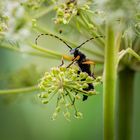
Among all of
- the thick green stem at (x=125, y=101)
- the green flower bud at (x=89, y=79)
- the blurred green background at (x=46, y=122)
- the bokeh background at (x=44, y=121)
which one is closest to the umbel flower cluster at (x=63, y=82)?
the green flower bud at (x=89, y=79)

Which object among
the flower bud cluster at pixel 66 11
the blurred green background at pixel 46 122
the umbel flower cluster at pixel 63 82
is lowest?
the blurred green background at pixel 46 122

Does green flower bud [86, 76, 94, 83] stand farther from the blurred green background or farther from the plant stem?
the blurred green background

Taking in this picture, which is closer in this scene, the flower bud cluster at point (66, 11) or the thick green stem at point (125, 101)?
the flower bud cluster at point (66, 11)

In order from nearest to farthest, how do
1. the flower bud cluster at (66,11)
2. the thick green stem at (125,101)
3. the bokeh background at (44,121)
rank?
the flower bud cluster at (66,11) < the thick green stem at (125,101) < the bokeh background at (44,121)

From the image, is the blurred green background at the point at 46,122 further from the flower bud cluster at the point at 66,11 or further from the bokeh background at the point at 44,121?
the flower bud cluster at the point at 66,11

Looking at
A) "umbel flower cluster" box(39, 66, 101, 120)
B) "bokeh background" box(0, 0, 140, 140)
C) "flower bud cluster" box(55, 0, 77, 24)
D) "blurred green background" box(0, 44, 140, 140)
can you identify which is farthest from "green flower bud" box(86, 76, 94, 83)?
"blurred green background" box(0, 44, 140, 140)

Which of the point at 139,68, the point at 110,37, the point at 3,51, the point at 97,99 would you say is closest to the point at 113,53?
the point at 110,37

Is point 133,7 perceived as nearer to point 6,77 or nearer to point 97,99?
point 6,77
